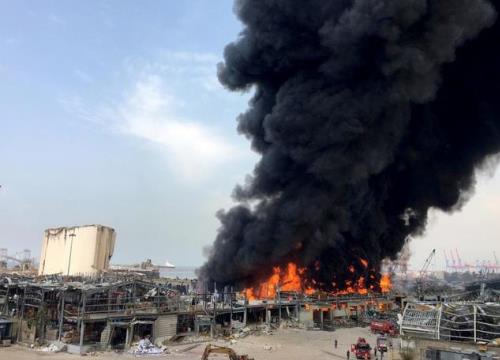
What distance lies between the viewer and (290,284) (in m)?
60.2

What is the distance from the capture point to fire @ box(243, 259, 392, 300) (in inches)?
2260

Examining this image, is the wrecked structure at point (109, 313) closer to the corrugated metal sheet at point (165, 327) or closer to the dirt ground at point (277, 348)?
the corrugated metal sheet at point (165, 327)

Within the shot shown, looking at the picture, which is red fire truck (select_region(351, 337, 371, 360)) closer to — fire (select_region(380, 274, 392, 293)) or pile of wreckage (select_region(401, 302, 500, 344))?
pile of wreckage (select_region(401, 302, 500, 344))

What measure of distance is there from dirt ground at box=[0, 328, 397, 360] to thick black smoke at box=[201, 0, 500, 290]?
33.2 feet

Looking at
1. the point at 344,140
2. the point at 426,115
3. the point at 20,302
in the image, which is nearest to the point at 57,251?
the point at 20,302

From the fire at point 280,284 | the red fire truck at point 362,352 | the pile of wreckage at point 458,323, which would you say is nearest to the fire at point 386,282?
the fire at point 280,284

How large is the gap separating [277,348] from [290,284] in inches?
881

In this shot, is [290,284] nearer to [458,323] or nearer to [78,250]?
[78,250]

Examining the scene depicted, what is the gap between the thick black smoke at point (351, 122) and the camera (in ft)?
146

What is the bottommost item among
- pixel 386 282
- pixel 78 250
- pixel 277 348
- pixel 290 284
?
pixel 277 348

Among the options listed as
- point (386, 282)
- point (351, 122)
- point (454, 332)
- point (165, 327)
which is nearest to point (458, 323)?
point (454, 332)

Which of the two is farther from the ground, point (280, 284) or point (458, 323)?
point (280, 284)

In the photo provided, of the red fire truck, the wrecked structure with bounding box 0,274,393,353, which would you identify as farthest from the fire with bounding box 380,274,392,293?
the red fire truck

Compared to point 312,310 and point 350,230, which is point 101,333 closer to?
point 312,310
